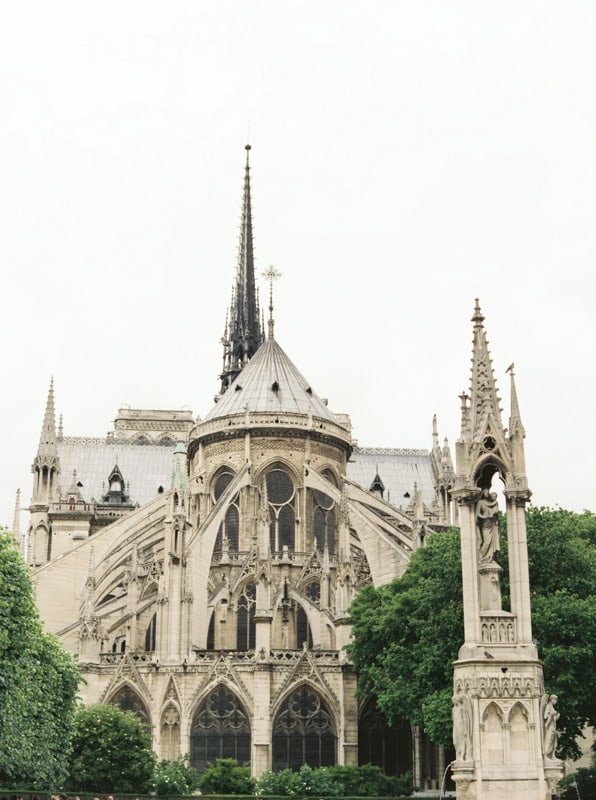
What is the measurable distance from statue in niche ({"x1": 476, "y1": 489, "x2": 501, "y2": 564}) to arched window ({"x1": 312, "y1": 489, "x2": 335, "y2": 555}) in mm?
48554

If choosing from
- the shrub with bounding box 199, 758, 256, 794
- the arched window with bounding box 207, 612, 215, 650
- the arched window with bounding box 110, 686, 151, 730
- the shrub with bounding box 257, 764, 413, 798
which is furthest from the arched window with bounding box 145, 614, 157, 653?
the shrub with bounding box 257, 764, 413, 798

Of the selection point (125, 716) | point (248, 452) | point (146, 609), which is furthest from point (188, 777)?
point (248, 452)

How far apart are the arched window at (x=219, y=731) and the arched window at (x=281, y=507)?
1496 cm

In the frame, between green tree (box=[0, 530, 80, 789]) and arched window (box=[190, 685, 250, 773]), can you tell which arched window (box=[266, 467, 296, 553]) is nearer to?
arched window (box=[190, 685, 250, 773])

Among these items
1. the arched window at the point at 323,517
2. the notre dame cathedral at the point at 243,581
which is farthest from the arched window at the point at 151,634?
the arched window at the point at 323,517

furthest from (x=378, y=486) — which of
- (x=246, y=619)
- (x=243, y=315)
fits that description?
(x=246, y=619)

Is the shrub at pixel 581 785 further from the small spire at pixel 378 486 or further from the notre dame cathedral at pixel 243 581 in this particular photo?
the small spire at pixel 378 486

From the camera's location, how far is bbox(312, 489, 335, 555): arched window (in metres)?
70.4

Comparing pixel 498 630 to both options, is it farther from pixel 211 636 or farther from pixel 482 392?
pixel 211 636

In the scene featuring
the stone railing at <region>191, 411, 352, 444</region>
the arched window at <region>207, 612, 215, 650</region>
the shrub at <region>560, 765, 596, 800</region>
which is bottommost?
the shrub at <region>560, 765, 596, 800</region>

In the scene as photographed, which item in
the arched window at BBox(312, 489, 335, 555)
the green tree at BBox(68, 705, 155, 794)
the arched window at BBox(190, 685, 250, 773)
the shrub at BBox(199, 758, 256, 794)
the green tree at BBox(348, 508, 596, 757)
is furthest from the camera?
the arched window at BBox(312, 489, 335, 555)

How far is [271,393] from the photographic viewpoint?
73500mm

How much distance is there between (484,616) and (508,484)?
8.04ft

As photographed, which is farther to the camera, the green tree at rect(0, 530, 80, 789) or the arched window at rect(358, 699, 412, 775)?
the arched window at rect(358, 699, 412, 775)
